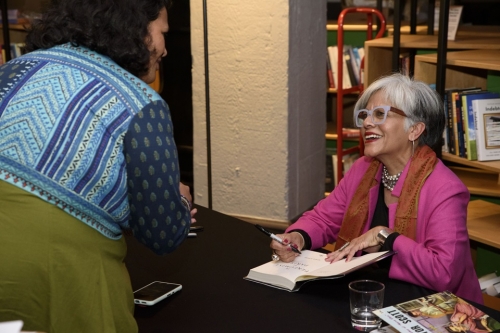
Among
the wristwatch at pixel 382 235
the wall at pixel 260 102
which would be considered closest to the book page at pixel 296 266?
the wristwatch at pixel 382 235

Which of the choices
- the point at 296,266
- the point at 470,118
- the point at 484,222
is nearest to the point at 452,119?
the point at 470,118

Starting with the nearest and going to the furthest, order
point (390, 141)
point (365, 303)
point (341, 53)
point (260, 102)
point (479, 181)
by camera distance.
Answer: point (365, 303) → point (390, 141) → point (479, 181) → point (260, 102) → point (341, 53)

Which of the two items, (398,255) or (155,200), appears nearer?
(155,200)

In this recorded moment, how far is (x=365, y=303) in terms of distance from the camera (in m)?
1.67

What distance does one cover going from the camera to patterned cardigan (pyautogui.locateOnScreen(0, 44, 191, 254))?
1.41 metres

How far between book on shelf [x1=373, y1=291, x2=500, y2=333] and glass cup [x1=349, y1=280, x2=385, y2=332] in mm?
51

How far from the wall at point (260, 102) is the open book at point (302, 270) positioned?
1968 mm

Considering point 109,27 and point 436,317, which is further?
point 436,317

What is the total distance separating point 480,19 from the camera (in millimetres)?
5652

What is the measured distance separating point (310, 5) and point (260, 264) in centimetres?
237

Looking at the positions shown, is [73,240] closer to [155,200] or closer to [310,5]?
[155,200]

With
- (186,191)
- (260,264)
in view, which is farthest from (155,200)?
(260,264)

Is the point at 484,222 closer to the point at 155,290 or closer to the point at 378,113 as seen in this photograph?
the point at 378,113

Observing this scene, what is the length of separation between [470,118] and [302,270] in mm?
1525
